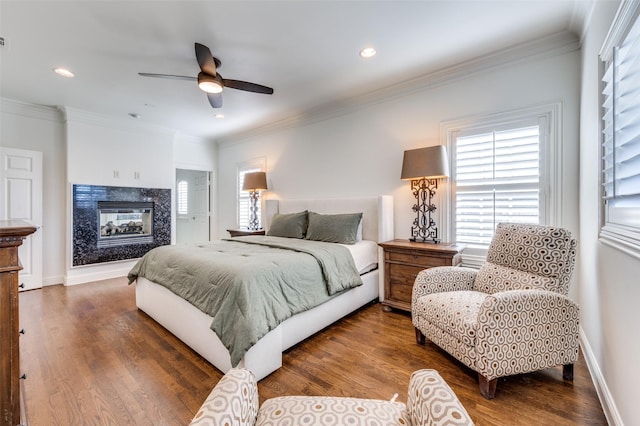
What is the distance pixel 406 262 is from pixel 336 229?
2.95 ft

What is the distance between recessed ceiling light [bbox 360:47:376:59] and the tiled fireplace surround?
4.33 m

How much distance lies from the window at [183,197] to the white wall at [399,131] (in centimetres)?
229

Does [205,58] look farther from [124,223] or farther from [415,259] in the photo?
[124,223]

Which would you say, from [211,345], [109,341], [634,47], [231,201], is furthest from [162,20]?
[231,201]

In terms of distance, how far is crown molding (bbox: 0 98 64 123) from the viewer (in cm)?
383

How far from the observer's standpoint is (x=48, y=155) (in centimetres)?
414

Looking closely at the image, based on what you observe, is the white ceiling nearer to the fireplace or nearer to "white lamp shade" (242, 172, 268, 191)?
"white lamp shade" (242, 172, 268, 191)

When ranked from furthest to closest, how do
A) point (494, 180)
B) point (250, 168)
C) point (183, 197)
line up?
point (183, 197)
point (250, 168)
point (494, 180)

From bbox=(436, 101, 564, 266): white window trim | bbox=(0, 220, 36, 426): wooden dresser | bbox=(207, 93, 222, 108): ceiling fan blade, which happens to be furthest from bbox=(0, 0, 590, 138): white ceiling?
bbox=(0, 220, 36, 426): wooden dresser

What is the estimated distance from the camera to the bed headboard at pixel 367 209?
3.27 metres

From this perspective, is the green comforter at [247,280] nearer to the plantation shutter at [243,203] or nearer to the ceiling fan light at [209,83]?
the ceiling fan light at [209,83]

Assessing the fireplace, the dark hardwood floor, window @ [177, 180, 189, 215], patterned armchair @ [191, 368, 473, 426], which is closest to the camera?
patterned armchair @ [191, 368, 473, 426]

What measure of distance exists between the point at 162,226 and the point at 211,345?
152 inches

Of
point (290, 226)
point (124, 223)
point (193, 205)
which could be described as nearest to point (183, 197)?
point (193, 205)
